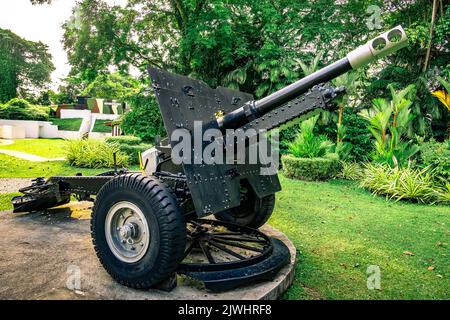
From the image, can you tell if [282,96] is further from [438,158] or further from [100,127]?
[100,127]

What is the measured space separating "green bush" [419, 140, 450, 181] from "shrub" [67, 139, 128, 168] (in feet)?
28.5

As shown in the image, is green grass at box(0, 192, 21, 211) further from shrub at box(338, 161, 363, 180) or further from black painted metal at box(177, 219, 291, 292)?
shrub at box(338, 161, 363, 180)

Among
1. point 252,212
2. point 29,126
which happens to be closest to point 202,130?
point 252,212

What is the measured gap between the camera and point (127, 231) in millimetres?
2465

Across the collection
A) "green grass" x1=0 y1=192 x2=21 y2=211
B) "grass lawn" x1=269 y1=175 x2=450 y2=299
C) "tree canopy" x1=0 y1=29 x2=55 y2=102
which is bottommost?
"grass lawn" x1=269 y1=175 x2=450 y2=299

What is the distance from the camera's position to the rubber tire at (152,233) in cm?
223

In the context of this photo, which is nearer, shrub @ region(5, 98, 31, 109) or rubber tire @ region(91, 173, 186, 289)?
rubber tire @ region(91, 173, 186, 289)

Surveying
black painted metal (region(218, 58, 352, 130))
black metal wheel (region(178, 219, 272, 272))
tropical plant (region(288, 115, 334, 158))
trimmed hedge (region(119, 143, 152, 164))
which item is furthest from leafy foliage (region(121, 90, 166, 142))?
black painted metal (region(218, 58, 352, 130))

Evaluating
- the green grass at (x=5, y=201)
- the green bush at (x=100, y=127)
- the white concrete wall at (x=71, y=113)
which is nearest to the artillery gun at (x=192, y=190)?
the green grass at (x=5, y=201)

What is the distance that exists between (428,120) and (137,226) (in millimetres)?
13279

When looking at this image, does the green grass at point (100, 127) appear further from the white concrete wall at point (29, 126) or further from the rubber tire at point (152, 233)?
the rubber tire at point (152, 233)

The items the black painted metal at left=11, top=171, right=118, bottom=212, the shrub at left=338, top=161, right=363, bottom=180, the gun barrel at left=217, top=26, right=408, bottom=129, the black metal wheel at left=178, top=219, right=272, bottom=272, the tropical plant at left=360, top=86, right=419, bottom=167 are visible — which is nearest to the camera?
the gun barrel at left=217, top=26, right=408, bottom=129

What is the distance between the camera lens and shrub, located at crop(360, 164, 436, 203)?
23.4ft

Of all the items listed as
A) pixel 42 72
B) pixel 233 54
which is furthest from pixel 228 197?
pixel 42 72
